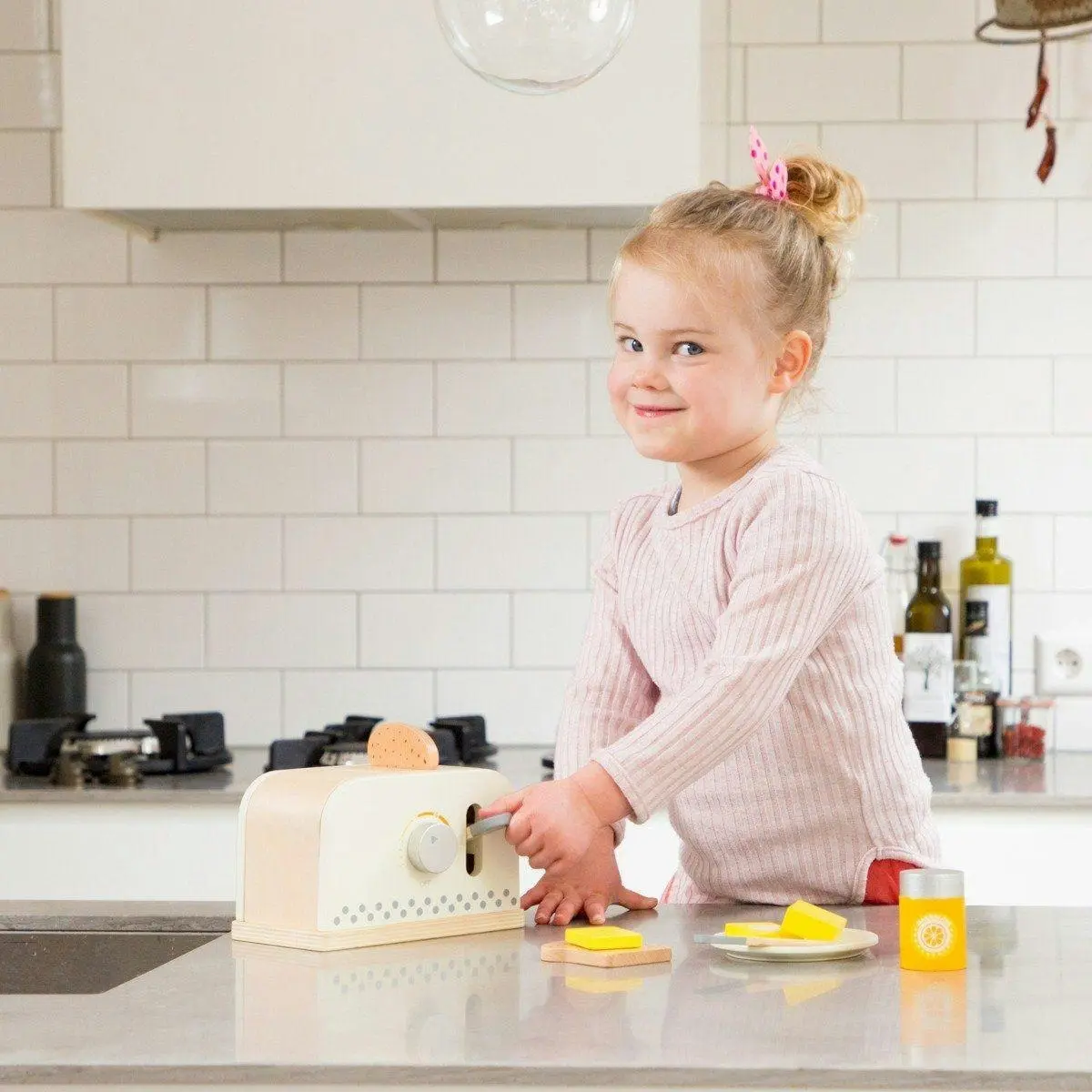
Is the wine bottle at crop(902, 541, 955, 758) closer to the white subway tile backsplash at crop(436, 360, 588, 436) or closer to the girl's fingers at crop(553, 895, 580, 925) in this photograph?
the white subway tile backsplash at crop(436, 360, 588, 436)

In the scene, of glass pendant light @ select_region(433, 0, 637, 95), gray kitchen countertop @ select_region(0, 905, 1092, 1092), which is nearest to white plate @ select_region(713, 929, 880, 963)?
gray kitchen countertop @ select_region(0, 905, 1092, 1092)

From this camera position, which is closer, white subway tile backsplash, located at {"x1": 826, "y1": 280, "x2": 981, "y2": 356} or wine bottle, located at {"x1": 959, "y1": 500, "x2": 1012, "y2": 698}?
wine bottle, located at {"x1": 959, "y1": 500, "x2": 1012, "y2": 698}

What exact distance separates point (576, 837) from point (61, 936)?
1.36ft

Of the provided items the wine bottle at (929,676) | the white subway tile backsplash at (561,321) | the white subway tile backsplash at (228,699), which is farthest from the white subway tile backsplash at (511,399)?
the wine bottle at (929,676)

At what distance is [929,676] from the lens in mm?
2479

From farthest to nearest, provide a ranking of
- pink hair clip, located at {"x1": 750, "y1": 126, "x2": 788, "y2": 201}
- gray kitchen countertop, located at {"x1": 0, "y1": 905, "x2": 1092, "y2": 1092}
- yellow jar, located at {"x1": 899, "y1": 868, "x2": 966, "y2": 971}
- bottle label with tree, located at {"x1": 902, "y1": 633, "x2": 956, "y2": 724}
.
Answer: bottle label with tree, located at {"x1": 902, "y1": 633, "x2": 956, "y2": 724} < pink hair clip, located at {"x1": 750, "y1": 126, "x2": 788, "y2": 201} < yellow jar, located at {"x1": 899, "y1": 868, "x2": 966, "y2": 971} < gray kitchen countertop, located at {"x1": 0, "y1": 905, "x2": 1092, "y2": 1092}

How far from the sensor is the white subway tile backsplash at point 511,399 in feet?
8.86

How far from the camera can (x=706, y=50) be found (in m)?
2.55

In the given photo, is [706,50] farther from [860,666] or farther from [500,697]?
[860,666]

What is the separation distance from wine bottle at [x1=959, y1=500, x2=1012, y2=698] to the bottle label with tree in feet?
0.34

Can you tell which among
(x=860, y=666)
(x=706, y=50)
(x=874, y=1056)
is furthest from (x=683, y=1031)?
(x=706, y=50)

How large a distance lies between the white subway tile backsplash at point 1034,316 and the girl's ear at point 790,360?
4.39 feet

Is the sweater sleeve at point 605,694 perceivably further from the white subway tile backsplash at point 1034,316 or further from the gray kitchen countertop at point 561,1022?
the white subway tile backsplash at point 1034,316

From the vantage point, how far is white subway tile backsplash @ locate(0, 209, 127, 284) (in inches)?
107
